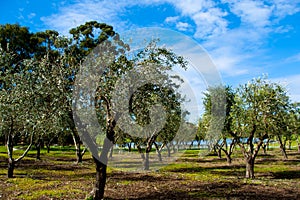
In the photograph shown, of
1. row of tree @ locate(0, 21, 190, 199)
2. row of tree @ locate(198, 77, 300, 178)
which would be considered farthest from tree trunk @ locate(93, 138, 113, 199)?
row of tree @ locate(198, 77, 300, 178)

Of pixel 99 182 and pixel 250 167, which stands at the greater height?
pixel 99 182

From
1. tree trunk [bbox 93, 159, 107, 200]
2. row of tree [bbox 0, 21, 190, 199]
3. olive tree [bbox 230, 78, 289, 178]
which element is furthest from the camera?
olive tree [bbox 230, 78, 289, 178]

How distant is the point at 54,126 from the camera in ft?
51.9

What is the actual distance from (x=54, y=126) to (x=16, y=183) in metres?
10.6

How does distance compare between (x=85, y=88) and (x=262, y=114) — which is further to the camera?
(x=262, y=114)

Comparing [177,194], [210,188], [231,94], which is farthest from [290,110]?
[177,194]

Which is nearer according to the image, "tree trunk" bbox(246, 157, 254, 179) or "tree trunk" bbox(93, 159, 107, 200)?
"tree trunk" bbox(93, 159, 107, 200)

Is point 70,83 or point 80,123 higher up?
point 70,83

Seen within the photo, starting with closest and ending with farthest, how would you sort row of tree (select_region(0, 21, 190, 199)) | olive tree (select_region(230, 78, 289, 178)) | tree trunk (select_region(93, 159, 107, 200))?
1. row of tree (select_region(0, 21, 190, 199))
2. tree trunk (select_region(93, 159, 107, 200))
3. olive tree (select_region(230, 78, 289, 178))

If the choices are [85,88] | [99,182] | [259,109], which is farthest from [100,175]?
[259,109]

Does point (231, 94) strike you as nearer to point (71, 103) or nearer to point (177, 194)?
point (177, 194)

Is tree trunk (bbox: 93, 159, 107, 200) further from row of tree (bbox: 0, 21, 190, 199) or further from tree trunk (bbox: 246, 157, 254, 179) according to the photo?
tree trunk (bbox: 246, 157, 254, 179)

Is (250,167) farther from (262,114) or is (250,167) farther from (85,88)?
(85,88)

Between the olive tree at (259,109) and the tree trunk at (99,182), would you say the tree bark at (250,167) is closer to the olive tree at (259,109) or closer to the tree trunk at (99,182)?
the olive tree at (259,109)
